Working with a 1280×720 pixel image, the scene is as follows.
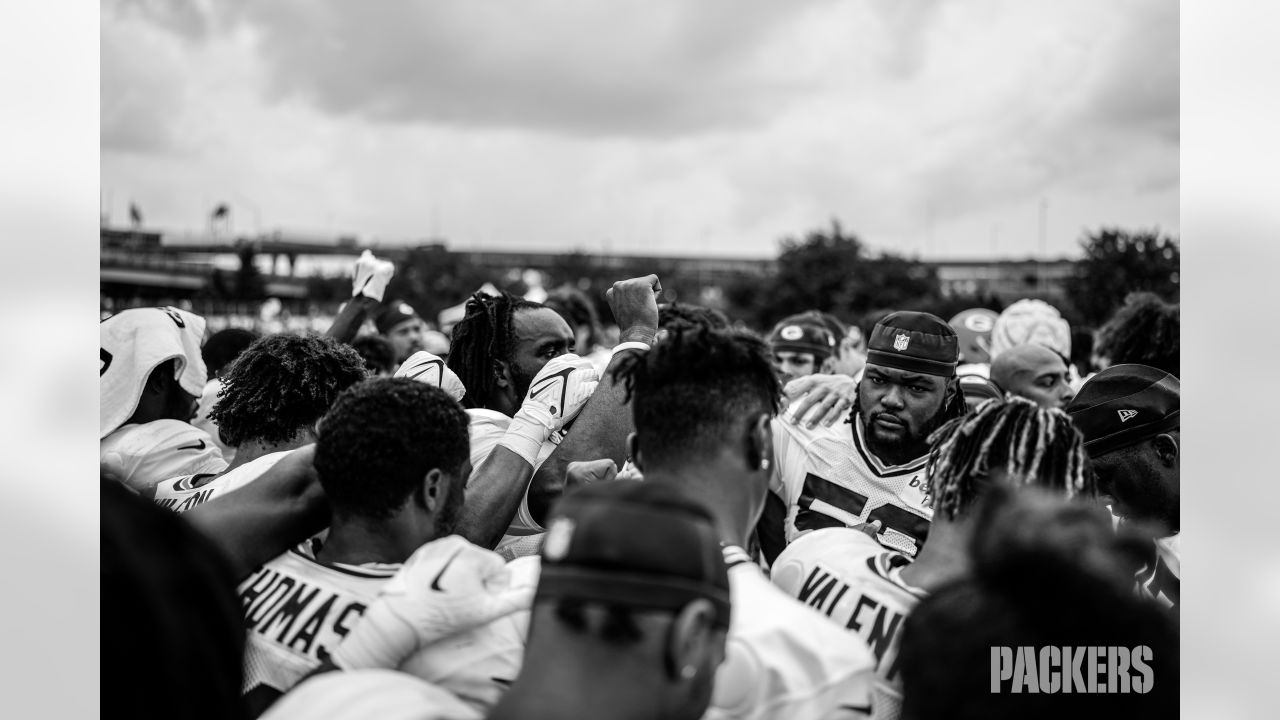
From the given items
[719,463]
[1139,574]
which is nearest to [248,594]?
[719,463]

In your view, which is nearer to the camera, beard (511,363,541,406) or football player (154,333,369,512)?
football player (154,333,369,512)

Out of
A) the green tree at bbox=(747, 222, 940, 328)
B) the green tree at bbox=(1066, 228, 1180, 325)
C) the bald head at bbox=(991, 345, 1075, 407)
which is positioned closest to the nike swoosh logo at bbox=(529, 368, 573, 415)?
the bald head at bbox=(991, 345, 1075, 407)

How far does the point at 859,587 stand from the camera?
2.44 metres

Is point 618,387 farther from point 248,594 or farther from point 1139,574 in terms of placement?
point 1139,574

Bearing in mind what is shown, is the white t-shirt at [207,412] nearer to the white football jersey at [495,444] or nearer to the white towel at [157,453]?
the white towel at [157,453]

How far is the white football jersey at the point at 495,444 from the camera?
353 centimetres

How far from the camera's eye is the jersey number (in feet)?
11.7

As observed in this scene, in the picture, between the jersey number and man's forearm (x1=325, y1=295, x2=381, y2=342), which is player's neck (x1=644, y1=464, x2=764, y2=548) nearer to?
the jersey number

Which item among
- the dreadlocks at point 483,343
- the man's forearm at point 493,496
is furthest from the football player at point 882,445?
the dreadlocks at point 483,343

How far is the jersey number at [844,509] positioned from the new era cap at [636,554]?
1.93m

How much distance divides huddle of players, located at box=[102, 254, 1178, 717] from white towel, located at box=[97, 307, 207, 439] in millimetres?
17
